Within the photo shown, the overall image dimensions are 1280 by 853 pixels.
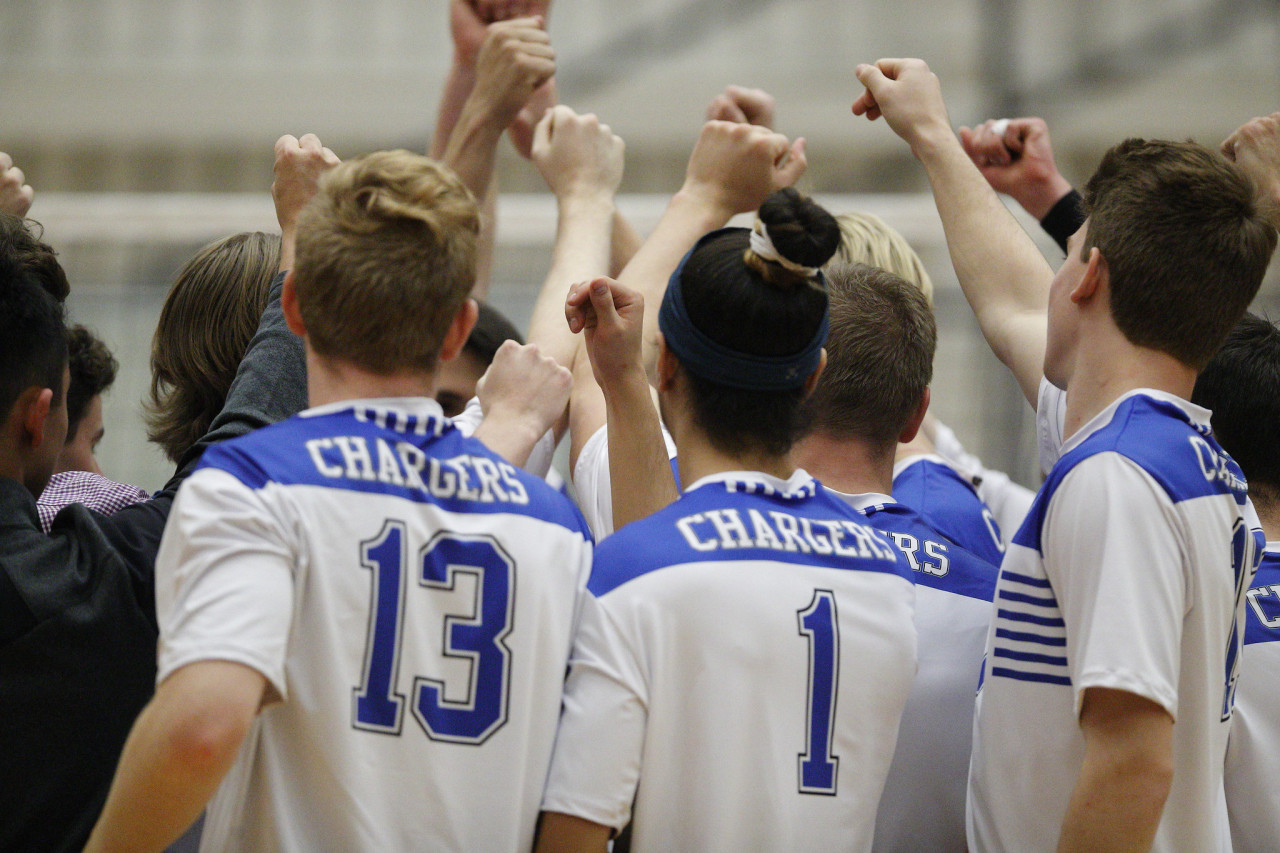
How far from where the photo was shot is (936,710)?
211cm

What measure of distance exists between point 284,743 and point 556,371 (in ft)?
2.59

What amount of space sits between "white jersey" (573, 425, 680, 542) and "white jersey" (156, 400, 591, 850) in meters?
0.63

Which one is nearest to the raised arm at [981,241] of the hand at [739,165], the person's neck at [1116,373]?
the hand at [739,165]

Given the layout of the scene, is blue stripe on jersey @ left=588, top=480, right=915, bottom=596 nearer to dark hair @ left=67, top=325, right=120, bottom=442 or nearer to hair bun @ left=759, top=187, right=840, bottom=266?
hair bun @ left=759, top=187, right=840, bottom=266

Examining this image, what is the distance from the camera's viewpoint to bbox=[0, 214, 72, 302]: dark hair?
6.10 feet

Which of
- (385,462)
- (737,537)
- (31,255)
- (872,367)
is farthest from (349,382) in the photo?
(872,367)

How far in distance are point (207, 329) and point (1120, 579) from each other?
160 centimetres

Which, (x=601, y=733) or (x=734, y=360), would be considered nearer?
(x=601, y=733)

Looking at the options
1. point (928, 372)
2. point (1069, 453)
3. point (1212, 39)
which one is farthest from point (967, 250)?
point (1212, 39)

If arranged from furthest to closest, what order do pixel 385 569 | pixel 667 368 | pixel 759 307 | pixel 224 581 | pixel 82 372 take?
pixel 82 372 < pixel 667 368 < pixel 759 307 < pixel 385 569 < pixel 224 581

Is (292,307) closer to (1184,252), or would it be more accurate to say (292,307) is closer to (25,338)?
(25,338)

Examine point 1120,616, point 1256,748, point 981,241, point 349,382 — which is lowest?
point 1256,748

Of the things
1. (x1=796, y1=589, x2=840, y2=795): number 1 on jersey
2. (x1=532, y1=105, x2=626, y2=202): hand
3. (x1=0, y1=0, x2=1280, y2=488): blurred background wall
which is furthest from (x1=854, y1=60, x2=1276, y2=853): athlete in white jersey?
(x1=0, y1=0, x2=1280, y2=488): blurred background wall

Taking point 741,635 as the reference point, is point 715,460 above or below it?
above
